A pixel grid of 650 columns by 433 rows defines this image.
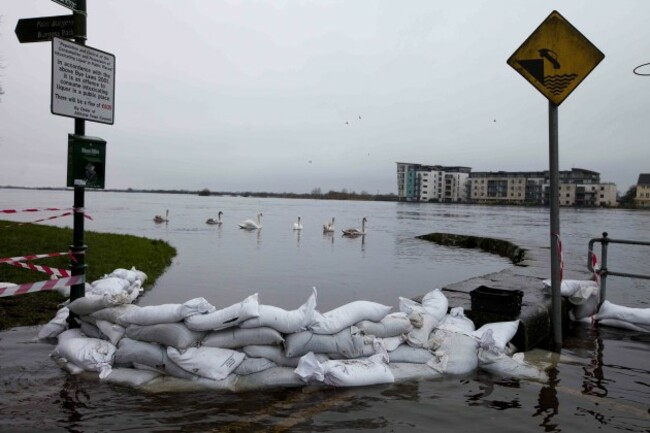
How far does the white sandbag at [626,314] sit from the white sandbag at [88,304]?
236 inches

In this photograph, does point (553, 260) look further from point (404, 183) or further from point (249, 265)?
point (404, 183)

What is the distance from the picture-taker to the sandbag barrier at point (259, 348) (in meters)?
3.86

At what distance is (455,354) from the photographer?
431 cm

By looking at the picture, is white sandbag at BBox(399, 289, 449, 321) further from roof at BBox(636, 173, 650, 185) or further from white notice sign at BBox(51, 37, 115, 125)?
roof at BBox(636, 173, 650, 185)

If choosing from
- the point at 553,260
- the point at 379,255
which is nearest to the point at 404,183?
the point at 379,255

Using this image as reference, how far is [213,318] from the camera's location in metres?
4.00

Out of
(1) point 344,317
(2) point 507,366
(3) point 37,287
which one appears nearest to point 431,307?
(2) point 507,366

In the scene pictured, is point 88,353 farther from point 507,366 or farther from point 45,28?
point 507,366

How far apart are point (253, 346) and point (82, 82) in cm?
300

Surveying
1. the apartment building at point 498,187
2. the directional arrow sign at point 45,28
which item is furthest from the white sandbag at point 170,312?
the apartment building at point 498,187

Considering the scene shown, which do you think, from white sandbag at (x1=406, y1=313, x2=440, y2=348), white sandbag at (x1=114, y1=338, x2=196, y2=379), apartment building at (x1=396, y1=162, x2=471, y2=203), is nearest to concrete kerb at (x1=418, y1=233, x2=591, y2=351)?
white sandbag at (x1=406, y1=313, x2=440, y2=348)

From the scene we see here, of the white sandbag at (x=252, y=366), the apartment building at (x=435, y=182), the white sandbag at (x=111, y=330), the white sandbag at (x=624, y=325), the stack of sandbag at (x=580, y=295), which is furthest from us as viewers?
the apartment building at (x=435, y=182)

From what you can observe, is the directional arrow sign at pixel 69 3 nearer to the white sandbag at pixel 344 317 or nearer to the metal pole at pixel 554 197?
the white sandbag at pixel 344 317

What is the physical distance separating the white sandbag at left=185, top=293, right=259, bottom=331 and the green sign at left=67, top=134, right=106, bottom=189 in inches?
69.1
